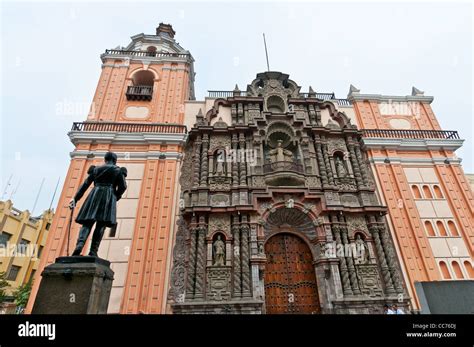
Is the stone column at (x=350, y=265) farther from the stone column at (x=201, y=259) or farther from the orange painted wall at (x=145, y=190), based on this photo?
the orange painted wall at (x=145, y=190)

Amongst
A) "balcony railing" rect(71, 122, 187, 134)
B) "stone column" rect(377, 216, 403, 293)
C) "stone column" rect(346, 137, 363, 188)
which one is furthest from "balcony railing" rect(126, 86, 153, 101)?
"stone column" rect(377, 216, 403, 293)

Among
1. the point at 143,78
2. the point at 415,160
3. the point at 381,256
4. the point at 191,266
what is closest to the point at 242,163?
the point at 191,266

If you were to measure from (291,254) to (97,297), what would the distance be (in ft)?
27.9

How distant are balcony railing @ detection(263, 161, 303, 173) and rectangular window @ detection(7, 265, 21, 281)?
25104 millimetres

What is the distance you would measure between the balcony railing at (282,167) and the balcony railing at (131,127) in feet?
17.1

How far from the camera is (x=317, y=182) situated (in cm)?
1236

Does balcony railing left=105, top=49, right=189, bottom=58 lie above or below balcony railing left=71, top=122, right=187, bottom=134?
above

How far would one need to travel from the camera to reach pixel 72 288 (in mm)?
4734

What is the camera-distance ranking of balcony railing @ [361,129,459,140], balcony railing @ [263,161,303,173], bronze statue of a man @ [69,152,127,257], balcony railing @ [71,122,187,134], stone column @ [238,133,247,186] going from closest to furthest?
bronze statue of a man @ [69,152,127,257], stone column @ [238,133,247,186], balcony railing @ [263,161,303,173], balcony railing @ [71,122,187,134], balcony railing @ [361,129,459,140]

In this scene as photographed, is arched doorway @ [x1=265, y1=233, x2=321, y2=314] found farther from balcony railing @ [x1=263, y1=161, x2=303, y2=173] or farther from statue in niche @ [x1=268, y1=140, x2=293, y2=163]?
statue in niche @ [x1=268, y1=140, x2=293, y2=163]

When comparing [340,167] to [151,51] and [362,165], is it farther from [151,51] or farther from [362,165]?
[151,51]

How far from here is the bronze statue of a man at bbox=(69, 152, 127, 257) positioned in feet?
18.1

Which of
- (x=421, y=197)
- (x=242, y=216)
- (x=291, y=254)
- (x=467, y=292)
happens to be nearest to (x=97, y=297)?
(x=242, y=216)
